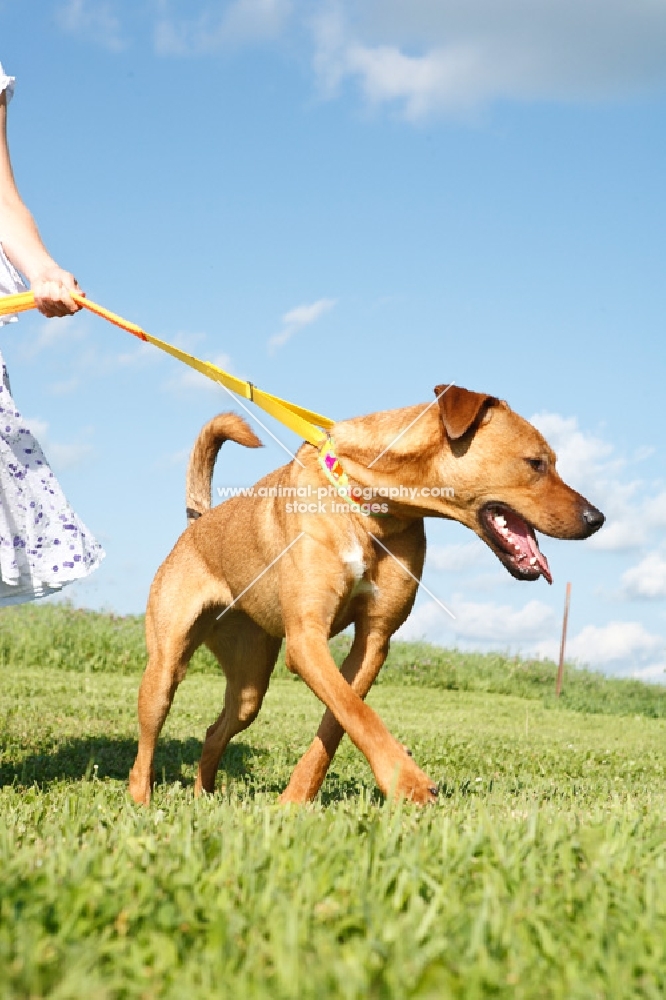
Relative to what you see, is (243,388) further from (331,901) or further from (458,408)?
(331,901)

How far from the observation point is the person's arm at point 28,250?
486 centimetres

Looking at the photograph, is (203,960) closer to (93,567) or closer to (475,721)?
(93,567)

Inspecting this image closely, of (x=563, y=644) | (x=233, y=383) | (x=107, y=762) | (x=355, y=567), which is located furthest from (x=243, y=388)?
(x=563, y=644)

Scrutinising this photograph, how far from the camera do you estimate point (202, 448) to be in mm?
6512

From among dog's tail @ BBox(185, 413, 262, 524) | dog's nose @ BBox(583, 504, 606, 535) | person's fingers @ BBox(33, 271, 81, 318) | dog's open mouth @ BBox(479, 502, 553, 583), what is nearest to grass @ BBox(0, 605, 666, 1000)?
dog's open mouth @ BBox(479, 502, 553, 583)

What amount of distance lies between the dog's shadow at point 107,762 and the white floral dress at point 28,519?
1.44 metres

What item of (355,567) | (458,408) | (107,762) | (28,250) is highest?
(28,250)

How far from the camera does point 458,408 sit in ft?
14.3

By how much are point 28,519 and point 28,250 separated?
139cm

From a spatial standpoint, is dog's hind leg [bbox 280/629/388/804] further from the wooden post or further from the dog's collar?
the wooden post

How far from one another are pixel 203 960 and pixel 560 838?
56.6 inches

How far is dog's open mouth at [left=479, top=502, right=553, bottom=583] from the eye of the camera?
4.58 m

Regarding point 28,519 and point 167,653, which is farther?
point 167,653

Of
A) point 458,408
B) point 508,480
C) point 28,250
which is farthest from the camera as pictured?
point 28,250
